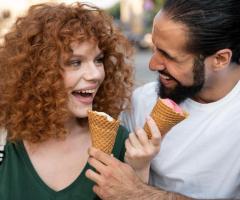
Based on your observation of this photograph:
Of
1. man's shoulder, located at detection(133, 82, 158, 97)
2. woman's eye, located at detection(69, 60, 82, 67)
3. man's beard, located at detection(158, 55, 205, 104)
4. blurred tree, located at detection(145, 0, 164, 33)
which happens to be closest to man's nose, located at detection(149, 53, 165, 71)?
man's beard, located at detection(158, 55, 205, 104)

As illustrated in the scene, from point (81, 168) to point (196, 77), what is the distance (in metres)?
0.81

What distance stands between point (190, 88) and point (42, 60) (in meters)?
0.85

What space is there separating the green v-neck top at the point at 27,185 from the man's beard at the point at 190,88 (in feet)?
2.21

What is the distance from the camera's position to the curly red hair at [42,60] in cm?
254

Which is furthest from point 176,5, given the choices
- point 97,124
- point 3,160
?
point 3,160

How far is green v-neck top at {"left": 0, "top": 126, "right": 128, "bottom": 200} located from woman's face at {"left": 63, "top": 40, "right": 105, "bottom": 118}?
0.33 m

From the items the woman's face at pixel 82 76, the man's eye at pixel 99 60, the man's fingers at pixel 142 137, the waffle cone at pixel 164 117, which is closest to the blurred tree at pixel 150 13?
the man's eye at pixel 99 60

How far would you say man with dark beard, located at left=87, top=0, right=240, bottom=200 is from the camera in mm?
2822

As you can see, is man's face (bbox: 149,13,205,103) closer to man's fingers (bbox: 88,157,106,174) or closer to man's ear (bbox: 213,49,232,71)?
man's ear (bbox: 213,49,232,71)

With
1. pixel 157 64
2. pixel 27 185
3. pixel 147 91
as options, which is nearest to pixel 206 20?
pixel 157 64

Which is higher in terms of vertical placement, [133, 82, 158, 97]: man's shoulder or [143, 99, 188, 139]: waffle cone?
[143, 99, 188, 139]: waffle cone

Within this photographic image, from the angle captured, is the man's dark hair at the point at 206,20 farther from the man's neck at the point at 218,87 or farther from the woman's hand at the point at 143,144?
the woman's hand at the point at 143,144

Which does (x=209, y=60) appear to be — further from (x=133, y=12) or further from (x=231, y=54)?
(x=133, y=12)

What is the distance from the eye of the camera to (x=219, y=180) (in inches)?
113
